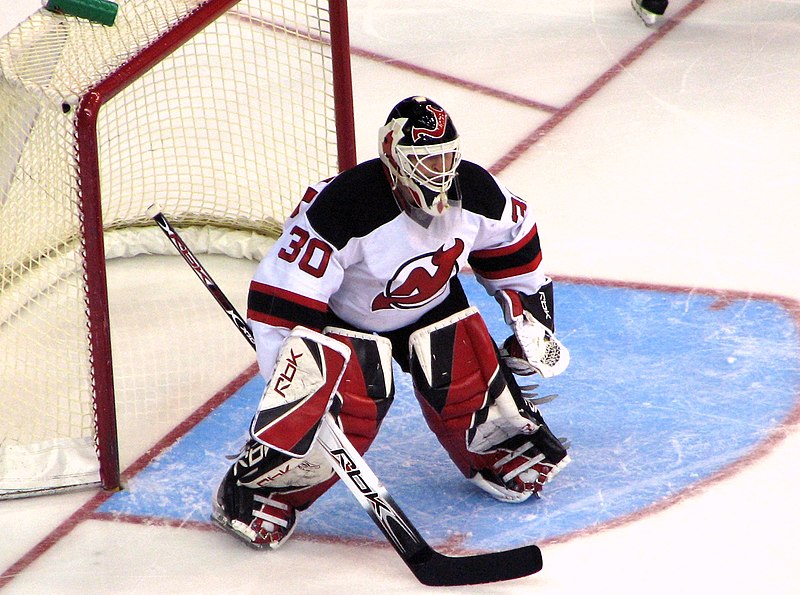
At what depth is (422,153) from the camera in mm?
2510

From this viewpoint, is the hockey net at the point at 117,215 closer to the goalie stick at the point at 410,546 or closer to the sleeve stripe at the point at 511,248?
the goalie stick at the point at 410,546

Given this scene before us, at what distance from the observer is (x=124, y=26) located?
295cm

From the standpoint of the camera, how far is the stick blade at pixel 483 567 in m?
2.65

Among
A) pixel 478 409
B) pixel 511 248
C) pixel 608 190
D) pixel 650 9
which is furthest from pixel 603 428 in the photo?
pixel 650 9

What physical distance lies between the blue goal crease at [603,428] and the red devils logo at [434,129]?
82 centimetres

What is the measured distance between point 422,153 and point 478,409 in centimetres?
57

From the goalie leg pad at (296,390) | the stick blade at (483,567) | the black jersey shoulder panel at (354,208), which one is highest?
the black jersey shoulder panel at (354,208)

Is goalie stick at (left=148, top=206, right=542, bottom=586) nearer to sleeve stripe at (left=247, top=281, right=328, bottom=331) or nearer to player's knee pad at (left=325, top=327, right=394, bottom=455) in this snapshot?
player's knee pad at (left=325, top=327, right=394, bottom=455)

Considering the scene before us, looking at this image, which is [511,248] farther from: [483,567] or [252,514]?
[252,514]

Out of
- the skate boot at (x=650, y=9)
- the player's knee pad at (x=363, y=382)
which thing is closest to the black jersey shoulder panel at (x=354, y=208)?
the player's knee pad at (x=363, y=382)

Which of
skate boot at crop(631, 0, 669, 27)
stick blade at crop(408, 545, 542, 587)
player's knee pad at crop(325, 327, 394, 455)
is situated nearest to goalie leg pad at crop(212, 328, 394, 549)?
player's knee pad at crop(325, 327, 394, 455)

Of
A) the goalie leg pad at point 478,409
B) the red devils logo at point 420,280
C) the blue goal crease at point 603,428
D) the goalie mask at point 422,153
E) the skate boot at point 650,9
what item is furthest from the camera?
the skate boot at point 650,9

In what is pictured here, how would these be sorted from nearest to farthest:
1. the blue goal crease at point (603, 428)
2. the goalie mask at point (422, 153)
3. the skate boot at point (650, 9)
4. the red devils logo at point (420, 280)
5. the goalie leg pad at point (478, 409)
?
1. the goalie mask at point (422, 153)
2. the red devils logo at point (420, 280)
3. the goalie leg pad at point (478, 409)
4. the blue goal crease at point (603, 428)
5. the skate boot at point (650, 9)

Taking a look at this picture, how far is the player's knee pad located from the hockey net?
523mm
